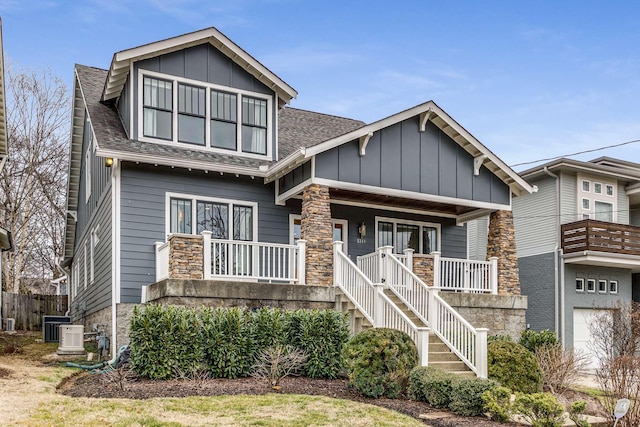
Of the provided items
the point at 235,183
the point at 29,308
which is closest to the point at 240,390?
the point at 235,183

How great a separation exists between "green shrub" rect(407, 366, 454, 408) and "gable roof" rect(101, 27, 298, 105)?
28.0ft

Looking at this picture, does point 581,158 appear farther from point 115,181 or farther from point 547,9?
point 115,181

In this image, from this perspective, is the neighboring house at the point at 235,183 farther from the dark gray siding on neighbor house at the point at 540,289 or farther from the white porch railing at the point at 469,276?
the dark gray siding on neighbor house at the point at 540,289

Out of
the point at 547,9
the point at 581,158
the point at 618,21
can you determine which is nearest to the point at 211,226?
the point at 547,9

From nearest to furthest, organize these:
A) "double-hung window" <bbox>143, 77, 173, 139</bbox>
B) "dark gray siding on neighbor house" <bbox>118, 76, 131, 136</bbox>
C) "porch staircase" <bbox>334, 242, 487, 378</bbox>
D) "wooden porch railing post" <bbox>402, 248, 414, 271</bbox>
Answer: "porch staircase" <bbox>334, 242, 487, 378</bbox>, "double-hung window" <bbox>143, 77, 173, 139</bbox>, "dark gray siding on neighbor house" <bbox>118, 76, 131, 136</bbox>, "wooden porch railing post" <bbox>402, 248, 414, 271</bbox>

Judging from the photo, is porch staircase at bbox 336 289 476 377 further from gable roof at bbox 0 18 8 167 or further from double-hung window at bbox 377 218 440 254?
gable roof at bbox 0 18 8 167

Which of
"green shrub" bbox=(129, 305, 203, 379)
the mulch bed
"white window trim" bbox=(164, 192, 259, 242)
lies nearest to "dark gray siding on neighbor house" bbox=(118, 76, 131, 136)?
"white window trim" bbox=(164, 192, 259, 242)

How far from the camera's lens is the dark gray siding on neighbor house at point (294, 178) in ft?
44.8

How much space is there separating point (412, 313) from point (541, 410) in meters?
4.69

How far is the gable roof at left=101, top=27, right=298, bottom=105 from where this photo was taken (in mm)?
13922

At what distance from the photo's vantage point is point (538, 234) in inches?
875

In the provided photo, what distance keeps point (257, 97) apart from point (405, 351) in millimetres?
8055

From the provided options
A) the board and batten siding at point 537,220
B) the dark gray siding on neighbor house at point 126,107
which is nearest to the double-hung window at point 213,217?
the dark gray siding on neighbor house at point 126,107

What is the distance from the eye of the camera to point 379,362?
32.0ft
